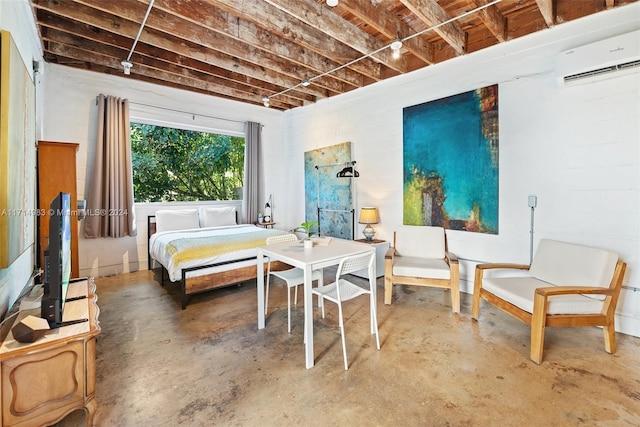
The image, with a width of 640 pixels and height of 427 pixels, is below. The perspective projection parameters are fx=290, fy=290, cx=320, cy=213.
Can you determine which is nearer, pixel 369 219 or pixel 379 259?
pixel 379 259

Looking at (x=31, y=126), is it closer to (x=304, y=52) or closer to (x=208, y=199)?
(x=304, y=52)

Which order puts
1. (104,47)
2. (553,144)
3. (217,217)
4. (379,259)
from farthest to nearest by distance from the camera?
(217,217) < (379,259) < (104,47) < (553,144)

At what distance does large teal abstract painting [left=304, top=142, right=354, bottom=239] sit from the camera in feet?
15.7

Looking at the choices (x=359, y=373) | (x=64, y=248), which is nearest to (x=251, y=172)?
(x=64, y=248)

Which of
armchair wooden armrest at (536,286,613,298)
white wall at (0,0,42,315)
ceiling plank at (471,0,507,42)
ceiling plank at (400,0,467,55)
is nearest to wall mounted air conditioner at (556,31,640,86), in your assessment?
ceiling plank at (471,0,507,42)

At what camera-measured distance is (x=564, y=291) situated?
2117mm

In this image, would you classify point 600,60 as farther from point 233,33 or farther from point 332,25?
point 233,33

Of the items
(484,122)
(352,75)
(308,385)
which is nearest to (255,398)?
(308,385)

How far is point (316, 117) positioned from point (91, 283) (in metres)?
4.27

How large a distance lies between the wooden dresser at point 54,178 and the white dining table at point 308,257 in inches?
65.9

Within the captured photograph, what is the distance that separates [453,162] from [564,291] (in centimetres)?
191

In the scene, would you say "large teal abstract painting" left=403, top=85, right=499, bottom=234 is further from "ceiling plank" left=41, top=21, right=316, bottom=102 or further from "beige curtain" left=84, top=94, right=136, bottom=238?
"beige curtain" left=84, top=94, right=136, bottom=238

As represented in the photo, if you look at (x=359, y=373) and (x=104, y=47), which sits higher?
(x=104, y=47)

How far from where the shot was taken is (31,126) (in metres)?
2.31
